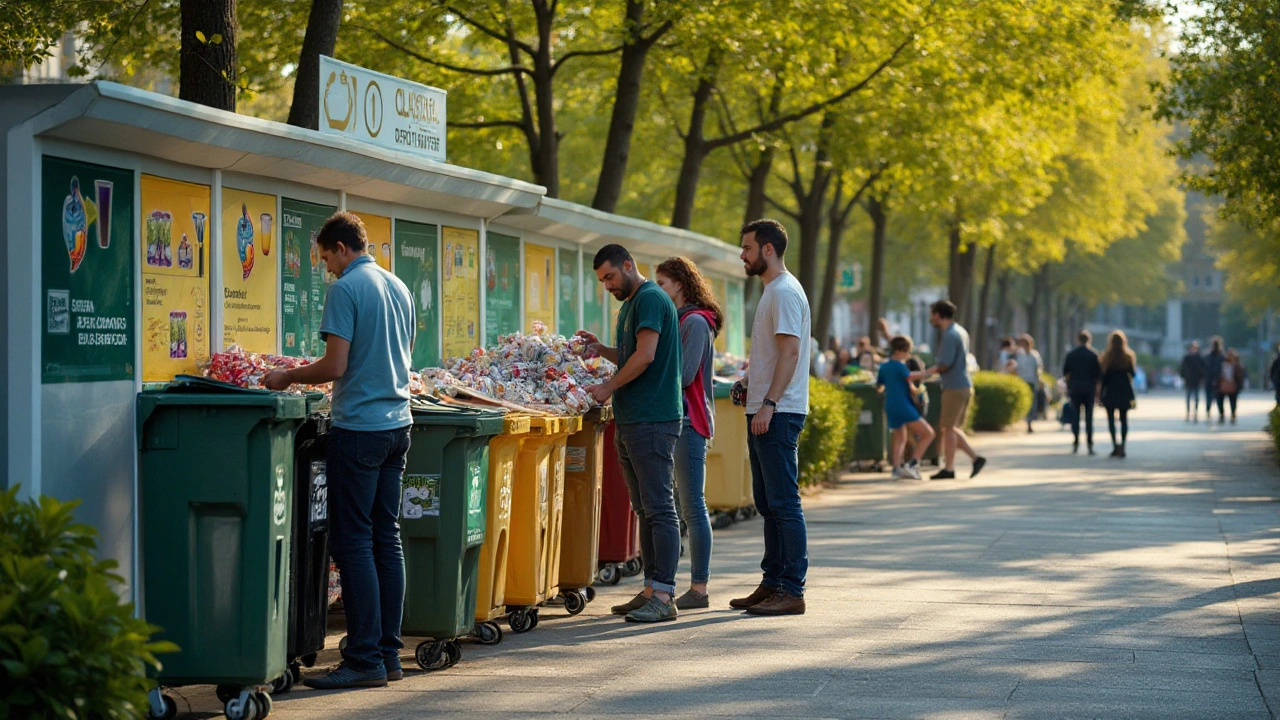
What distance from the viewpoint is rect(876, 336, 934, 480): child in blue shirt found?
19.1m

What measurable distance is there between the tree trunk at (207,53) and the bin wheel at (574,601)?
3.32m

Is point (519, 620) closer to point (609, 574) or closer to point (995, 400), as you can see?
point (609, 574)

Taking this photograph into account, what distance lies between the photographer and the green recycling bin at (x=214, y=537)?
20.6 feet

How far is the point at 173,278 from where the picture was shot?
7.45m

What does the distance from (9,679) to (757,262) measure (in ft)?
17.2

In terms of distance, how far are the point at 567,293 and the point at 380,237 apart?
391 cm

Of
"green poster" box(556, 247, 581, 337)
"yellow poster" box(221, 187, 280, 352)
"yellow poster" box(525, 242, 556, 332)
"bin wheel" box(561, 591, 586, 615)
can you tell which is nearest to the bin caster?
"yellow poster" box(221, 187, 280, 352)

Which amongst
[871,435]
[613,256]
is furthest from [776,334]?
[871,435]

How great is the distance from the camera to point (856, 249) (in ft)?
143

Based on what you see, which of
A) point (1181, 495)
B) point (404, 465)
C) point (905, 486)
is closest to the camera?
point (404, 465)

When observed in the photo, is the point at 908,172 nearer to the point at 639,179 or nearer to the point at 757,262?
the point at 639,179

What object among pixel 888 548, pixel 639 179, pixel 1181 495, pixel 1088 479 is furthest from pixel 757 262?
pixel 639 179

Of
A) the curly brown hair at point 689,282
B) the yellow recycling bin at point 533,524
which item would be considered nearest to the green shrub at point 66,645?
the yellow recycling bin at point 533,524

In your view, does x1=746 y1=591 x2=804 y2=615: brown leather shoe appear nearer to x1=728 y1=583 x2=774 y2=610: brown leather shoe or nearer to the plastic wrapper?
x1=728 y1=583 x2=774 y2=610: brown leather shoe
